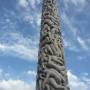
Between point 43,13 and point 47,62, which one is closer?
point 47,62

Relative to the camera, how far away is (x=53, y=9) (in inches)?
741

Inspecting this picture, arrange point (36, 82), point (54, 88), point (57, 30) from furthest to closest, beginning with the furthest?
point (57, 30) < point (36, 82) < point (54, 88)

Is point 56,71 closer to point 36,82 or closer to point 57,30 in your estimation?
point 36,82

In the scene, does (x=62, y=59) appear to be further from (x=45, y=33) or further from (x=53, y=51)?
(x=45, y=33)

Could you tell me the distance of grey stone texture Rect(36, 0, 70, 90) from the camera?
16188mm

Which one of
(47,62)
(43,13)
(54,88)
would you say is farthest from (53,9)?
(54,88)

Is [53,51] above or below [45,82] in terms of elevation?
above

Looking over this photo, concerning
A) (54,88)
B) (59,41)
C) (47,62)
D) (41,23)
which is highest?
(41,23)

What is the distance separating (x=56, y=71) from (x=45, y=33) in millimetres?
2424

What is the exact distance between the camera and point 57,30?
18.1 meters

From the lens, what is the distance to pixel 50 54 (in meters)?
17.1

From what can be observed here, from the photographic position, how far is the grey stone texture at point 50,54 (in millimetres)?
16188

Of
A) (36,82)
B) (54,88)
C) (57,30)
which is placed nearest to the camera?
(54,88)

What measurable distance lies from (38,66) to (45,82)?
4.57 feet
